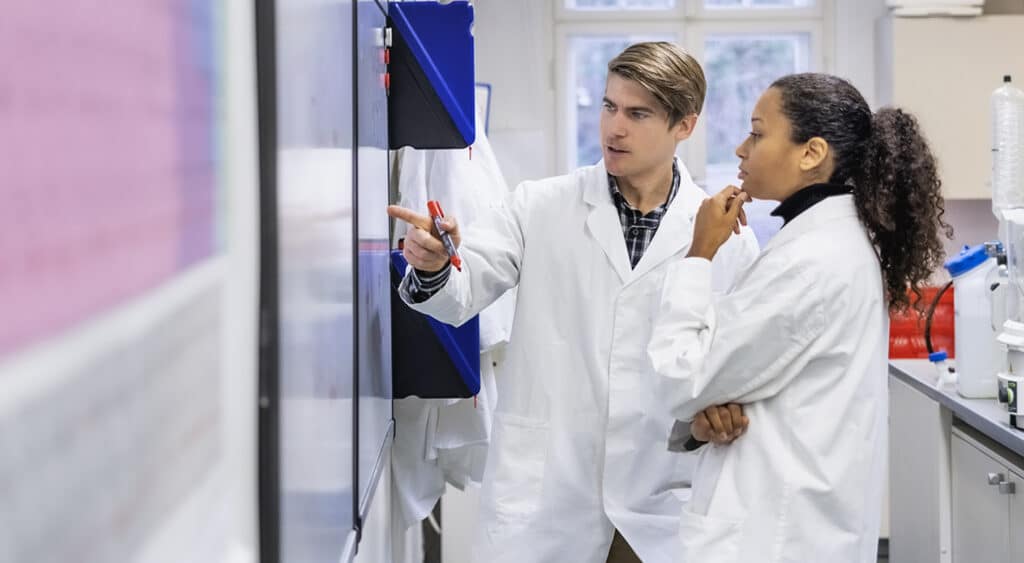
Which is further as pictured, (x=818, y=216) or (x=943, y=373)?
(x=943, y=373)

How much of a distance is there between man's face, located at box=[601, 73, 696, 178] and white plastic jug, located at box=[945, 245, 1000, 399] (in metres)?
1.05

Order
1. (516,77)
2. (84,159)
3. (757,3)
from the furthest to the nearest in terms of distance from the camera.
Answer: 1. (757,3)
2. (516,77)
3. (84,159)

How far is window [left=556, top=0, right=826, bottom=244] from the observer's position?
4.23 meters

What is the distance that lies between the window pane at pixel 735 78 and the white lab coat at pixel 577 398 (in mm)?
2607

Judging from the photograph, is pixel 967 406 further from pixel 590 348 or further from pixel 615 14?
pixel 615 14

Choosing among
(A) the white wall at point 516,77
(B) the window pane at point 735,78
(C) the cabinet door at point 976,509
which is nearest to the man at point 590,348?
(C) the cabinet door at point 976,509

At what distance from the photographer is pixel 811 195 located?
1.49 metres

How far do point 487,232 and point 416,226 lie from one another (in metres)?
0.31

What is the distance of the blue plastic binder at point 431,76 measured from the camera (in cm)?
178

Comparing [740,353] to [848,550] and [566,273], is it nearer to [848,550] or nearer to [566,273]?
[848,550]

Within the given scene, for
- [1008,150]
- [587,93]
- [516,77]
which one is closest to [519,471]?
[1008,150]

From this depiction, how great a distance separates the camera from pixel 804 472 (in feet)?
4.59

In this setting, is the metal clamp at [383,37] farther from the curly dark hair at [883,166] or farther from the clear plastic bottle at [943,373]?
the clear plastic bottle at [943,373]

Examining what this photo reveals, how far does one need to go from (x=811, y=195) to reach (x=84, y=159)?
1.26m
